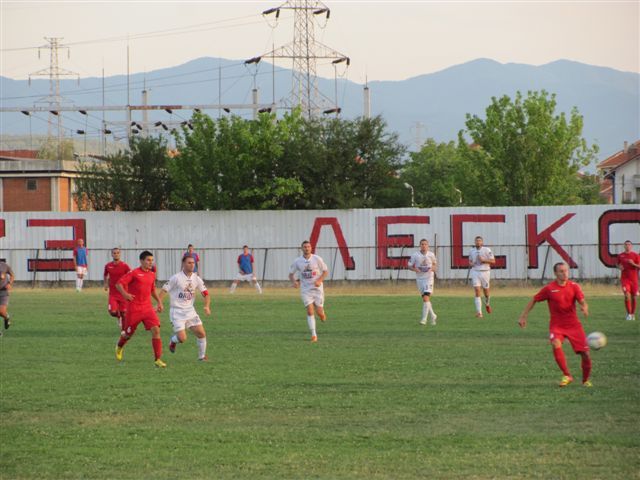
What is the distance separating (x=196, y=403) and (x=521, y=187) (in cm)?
4931

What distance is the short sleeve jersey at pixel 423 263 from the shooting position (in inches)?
1207

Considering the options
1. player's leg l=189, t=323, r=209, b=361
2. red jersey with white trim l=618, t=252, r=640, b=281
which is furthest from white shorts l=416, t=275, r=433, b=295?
player's leg l=189, t=323, r=209, b=361

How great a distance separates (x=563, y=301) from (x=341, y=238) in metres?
35.3

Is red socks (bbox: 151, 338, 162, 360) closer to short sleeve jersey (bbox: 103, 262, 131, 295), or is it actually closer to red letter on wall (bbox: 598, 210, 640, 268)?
short sleeve jersey (bbox: 103, 262, 131, 295)

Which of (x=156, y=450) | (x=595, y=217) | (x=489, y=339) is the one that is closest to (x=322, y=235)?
(x=595, y=217)

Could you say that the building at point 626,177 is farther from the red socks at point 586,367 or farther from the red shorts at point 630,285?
the red socks at point 586,367

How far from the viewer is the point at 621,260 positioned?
101ft

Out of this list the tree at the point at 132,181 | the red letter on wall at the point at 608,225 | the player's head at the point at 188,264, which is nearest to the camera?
the player's head at the point at 188,264

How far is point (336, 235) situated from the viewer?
52750 millimetres

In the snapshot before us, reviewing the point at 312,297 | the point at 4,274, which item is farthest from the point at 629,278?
the point at 4,274

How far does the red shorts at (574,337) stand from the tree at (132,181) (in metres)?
44.0

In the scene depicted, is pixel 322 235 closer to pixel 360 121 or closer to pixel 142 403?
pixel 360 121

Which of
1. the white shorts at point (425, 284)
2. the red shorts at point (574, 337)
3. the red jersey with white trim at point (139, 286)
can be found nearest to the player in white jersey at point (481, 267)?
the white shorts at point (425, 284)

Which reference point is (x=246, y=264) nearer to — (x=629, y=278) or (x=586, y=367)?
(x=629, y=278)
